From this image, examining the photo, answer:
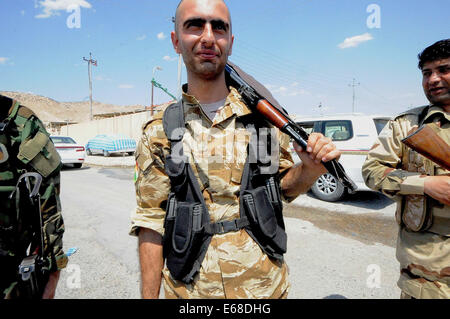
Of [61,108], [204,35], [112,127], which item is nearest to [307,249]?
[204,35]

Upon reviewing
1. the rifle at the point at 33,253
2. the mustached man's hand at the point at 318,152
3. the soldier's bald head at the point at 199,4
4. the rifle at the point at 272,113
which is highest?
the soldier's bald head at the point at 199,4

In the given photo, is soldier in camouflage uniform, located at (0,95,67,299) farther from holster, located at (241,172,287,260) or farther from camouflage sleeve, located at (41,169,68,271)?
holster, located at (241,172,287,260)

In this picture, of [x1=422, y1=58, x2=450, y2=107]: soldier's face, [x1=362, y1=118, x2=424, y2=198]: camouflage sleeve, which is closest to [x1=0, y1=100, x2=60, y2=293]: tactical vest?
[x1=362, y1=118, x2=424, y2=198]: camouflage sleeve

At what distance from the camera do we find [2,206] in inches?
54.2

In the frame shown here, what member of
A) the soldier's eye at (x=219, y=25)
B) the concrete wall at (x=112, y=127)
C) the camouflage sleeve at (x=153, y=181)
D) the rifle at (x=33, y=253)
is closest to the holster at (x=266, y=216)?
the camouflage sleeve at (x=153, y=181)

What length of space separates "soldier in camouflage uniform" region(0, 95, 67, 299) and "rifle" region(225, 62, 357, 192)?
1.08m

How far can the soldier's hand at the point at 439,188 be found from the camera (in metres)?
1.67

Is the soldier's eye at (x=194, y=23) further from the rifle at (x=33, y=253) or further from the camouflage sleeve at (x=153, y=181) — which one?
the rifle at (x=33, y=253)

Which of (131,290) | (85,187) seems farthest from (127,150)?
(131,290)

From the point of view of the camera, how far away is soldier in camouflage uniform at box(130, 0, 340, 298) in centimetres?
128

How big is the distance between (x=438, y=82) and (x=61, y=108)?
99.7m

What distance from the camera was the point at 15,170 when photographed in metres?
1.42

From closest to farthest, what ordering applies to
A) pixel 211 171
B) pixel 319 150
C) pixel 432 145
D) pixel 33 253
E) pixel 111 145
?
1. pixel 319 150
2. pixel 211 171
3. pixel 33 253
4. pixel 432 145
5. pixel 111 145

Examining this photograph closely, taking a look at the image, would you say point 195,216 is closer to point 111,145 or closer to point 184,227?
point 184,227
